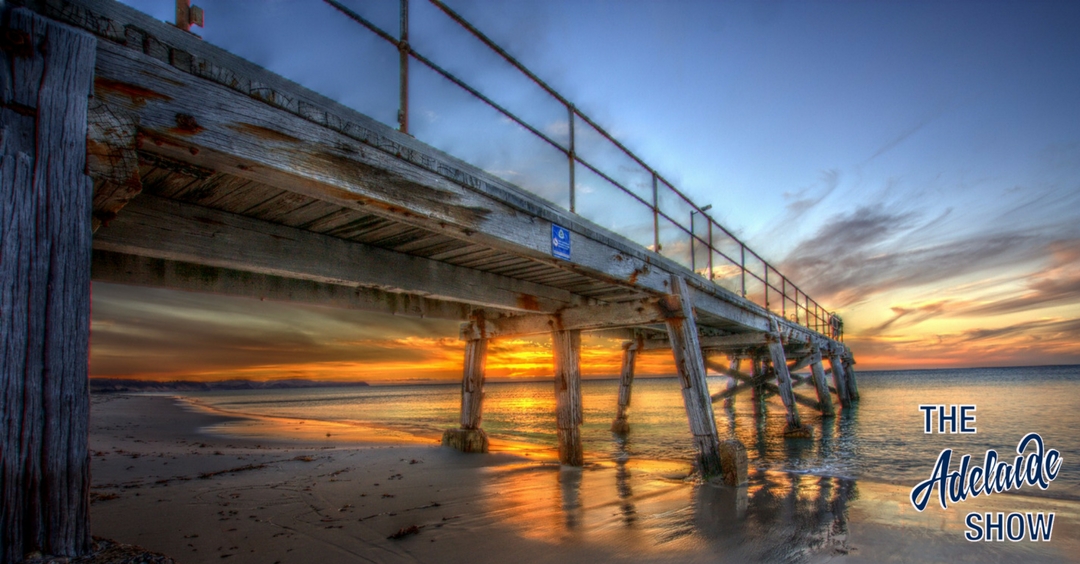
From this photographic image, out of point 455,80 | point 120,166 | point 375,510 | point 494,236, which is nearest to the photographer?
point 120,166

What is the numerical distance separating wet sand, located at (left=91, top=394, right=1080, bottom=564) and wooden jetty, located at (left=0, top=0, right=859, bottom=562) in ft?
4.50

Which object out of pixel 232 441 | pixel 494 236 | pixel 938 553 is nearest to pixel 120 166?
pixel 494 236

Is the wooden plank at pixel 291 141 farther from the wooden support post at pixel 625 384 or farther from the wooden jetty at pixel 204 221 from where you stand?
the wooden support post at pixel 625 384

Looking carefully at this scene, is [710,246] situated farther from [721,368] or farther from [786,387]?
[721,368]

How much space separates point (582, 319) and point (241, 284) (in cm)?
448

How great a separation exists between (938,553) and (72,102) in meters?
6.76

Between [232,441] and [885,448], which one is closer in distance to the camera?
[885,448]

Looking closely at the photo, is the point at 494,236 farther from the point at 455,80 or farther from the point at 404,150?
the point at 455,80

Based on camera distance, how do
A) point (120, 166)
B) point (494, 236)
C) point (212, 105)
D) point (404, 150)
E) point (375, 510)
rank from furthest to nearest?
point (375, 510)
point (494, 236)
point (404, 150)
point (212, 105)
point (120, 166)

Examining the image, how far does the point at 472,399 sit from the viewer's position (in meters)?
9.03

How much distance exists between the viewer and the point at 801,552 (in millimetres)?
4414

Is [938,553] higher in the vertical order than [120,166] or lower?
lower


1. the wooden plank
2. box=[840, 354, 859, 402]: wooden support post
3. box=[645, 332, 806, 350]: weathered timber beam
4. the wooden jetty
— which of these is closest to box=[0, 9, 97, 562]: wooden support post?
the wooden jetty

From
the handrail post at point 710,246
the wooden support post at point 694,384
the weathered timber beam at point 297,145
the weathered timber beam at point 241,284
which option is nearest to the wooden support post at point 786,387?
the handrail post at point 710,246
